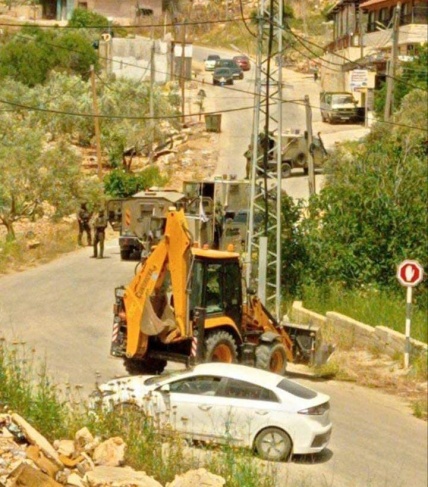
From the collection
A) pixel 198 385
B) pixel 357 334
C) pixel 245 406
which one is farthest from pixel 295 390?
pixel 357 334

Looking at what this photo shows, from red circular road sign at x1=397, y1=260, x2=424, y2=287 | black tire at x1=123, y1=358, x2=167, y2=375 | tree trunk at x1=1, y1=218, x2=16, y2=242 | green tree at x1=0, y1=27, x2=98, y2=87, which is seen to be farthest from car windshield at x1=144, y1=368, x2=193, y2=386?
green tree at x1=0, y1=27, x2=98, y2=87

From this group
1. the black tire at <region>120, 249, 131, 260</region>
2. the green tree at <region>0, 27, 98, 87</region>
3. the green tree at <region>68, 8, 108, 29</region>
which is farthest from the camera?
the black tire at <region>120, 249, 131, 260</region>

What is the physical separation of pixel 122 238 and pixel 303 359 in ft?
41.5

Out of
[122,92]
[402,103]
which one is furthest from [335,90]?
[122,92]

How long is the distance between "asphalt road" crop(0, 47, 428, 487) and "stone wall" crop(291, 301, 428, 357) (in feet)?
8.71

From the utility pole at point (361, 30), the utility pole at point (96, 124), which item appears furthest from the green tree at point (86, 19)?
the utility pole at point (361, 30)

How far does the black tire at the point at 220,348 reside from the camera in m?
19.8

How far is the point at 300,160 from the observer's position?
155 ft

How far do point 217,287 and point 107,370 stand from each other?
7.71 ft

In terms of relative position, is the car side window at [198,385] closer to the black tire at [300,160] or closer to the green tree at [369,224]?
the green tree at [369,224]

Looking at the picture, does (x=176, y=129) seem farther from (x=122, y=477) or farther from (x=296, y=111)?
(x=122, y=477)

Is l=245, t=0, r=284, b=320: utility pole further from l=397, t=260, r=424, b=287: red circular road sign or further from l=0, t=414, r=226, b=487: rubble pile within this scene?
l=0, t=414, r=226, b=487: rubble pile

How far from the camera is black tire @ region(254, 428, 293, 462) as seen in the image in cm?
1625

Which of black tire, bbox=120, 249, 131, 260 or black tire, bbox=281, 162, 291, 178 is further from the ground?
black tire, bbox=281, 162, 291, 178
